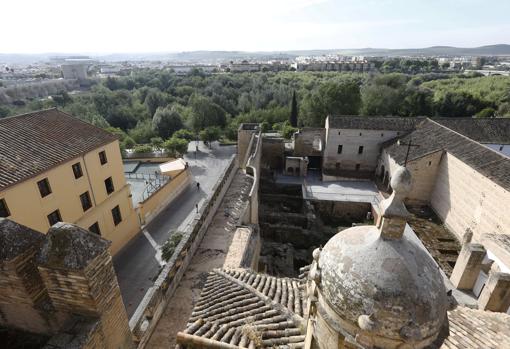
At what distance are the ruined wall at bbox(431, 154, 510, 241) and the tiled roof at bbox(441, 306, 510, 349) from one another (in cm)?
1009

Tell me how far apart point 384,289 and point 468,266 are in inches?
552

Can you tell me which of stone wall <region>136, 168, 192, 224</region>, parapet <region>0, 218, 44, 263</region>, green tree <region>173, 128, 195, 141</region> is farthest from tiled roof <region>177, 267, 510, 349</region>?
green tree <region>173, 128, 195, 141</region>

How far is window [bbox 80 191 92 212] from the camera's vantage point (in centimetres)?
1527

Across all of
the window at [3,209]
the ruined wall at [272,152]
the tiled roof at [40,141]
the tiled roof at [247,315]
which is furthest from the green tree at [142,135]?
the tiled roof at [247,315]

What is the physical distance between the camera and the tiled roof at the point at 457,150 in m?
17.1

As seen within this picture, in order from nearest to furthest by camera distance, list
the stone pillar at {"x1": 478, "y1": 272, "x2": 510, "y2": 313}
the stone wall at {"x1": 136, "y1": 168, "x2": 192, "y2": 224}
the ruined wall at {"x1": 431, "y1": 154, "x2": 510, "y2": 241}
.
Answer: the stone pillar at {"x1": 478, "y1": 272, "x2": 510, "y2": 313}, the ruined wall at {"x1": 431, "y1": 154, "x2": 510, "y2": 241}, the stone wall at {"x1": 136, "y1": 168, "x2": 192, "y2": 224}

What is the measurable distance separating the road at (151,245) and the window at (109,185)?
3861 millimetres

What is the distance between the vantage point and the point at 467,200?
18234 millimetres

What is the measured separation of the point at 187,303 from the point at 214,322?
2473mm

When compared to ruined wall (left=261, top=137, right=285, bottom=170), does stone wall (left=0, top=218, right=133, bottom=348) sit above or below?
above

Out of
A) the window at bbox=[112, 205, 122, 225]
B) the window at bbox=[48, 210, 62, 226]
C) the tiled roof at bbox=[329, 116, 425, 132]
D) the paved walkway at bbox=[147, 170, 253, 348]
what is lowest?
the window at bbox=[112, 205, 122, 225]

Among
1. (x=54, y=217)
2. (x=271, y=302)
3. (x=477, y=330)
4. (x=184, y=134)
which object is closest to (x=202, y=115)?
(x=184, y=134)

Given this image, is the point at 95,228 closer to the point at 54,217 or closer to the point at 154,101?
the point at 54,217

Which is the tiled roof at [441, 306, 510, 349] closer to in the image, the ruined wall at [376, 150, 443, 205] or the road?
the road
